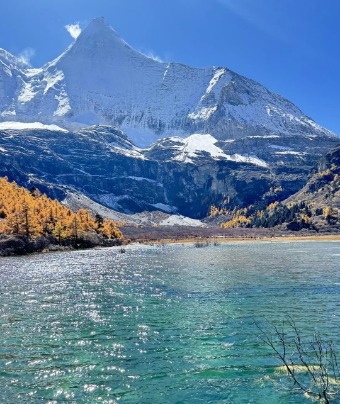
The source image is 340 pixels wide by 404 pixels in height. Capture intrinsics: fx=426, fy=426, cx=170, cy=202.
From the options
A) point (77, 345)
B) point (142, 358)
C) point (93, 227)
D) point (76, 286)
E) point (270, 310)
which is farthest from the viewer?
point (93, 227)

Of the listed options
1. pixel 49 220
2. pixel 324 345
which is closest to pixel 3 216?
pixel 49 220

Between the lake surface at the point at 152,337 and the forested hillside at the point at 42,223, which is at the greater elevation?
the forested hillside at the point at 42,223

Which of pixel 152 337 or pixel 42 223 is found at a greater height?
pixel 42 223

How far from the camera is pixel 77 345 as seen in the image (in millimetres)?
29562

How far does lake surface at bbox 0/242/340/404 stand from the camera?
2189cm

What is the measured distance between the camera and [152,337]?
31.6m

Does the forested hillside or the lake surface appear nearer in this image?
the lake surface

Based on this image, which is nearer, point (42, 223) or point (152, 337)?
point (152, 337)

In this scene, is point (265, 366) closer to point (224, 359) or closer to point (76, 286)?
point (224, 359)

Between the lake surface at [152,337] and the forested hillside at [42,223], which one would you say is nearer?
the lake surface at [152,337]

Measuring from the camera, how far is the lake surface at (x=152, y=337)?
21891mm

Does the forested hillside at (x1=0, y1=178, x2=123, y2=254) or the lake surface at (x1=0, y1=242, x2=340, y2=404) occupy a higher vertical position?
the forested hillside at (x1=0, y1=178, x2=123, y2=254)

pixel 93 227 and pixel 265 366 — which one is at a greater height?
pixel 93 227

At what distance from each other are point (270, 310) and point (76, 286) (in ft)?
93.8
